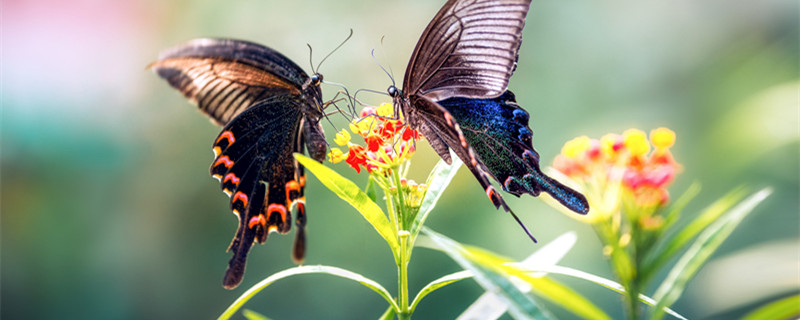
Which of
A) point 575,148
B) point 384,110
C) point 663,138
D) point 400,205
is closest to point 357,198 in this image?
point 400,205

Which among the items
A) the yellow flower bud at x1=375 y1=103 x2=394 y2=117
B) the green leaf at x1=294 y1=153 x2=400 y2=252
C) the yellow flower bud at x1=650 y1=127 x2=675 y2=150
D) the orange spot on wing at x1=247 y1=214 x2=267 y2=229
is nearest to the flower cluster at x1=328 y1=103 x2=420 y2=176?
the yellow flower bud at x1=375 y1=103 x2=394 y2=117

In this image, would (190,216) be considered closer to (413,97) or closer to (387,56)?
(387,56)

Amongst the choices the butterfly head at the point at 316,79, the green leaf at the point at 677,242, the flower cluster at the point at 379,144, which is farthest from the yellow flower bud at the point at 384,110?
the green leaf at the point at 677,242

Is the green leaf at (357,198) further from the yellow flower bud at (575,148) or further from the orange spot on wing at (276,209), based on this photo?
the yellow flower bud at (575,148)

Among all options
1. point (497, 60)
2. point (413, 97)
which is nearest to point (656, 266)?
point (497, 60)

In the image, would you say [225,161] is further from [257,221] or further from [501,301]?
[501,301]

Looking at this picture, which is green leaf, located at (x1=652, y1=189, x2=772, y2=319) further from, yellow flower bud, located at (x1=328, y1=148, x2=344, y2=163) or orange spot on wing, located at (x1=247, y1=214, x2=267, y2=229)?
orange spot on wing, located at (x1=247, y1=214, x2=267, y2=229)
